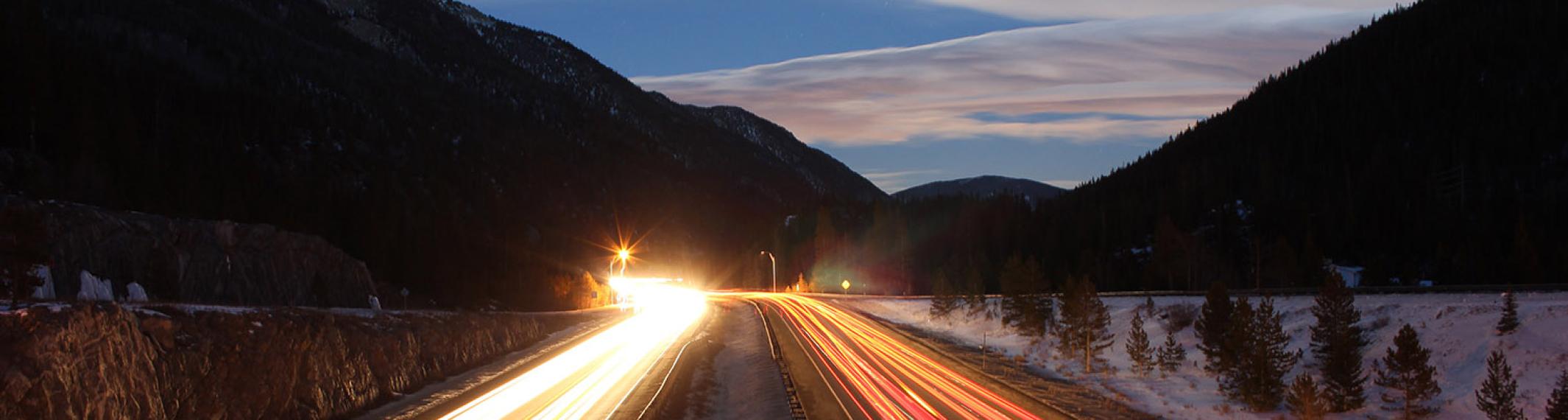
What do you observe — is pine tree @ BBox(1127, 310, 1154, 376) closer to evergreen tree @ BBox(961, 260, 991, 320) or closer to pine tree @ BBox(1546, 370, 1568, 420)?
pine tree @ BBox(1546, 370, 1568, 420)

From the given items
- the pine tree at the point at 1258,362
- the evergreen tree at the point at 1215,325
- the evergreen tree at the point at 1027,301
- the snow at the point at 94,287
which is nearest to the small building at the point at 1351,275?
the evergreen tree at the point at 1027,301

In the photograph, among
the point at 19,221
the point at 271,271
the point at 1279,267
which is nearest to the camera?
the point at 19,221

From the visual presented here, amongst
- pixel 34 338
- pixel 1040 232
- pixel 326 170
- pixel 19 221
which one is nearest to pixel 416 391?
pixel 19 221

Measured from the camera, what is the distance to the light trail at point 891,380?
3462 centimetres

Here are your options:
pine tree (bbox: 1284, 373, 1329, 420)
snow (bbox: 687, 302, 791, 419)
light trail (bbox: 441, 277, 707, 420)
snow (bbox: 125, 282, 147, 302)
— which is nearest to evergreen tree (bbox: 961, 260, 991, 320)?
snow (bbox: 687, 302, 791, 419)

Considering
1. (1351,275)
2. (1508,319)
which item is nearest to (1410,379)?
(1508,319)

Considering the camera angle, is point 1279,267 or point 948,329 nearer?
point 948,329

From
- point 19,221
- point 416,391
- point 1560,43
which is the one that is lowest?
point 416,391

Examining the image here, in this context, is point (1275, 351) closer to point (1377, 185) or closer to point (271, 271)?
point (271, 271)

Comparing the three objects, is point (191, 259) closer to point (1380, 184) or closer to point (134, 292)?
point (134, 292)

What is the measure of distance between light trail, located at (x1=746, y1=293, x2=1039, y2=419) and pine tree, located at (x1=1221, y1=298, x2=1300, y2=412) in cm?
823

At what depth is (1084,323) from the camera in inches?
2039

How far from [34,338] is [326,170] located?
166 m

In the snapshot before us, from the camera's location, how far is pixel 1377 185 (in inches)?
5443
